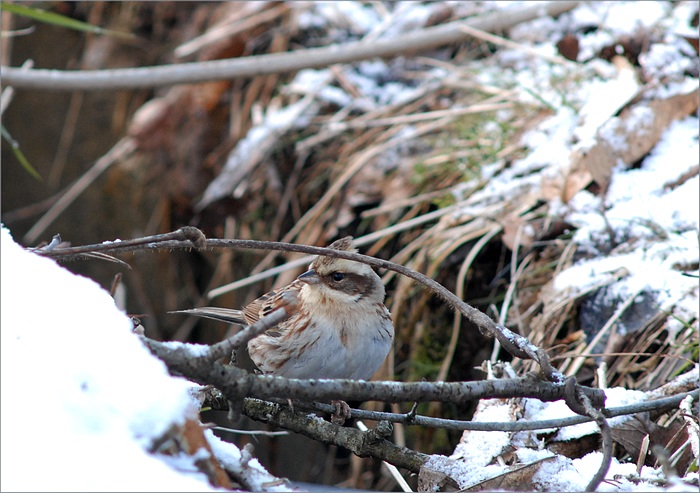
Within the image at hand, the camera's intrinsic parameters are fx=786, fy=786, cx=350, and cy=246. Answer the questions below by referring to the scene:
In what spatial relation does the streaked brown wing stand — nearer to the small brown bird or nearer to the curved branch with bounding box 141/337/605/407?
the small brown bird

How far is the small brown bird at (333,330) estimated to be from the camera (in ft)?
8.61

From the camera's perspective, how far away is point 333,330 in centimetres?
266

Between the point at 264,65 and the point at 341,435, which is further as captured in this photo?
the point at 264,65

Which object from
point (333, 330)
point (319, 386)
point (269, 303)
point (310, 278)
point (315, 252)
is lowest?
point (269, 303)

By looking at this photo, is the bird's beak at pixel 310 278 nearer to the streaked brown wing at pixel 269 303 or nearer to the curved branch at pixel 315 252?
the streaked brown wing at pixel 269 303

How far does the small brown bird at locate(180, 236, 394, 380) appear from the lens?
2.62m

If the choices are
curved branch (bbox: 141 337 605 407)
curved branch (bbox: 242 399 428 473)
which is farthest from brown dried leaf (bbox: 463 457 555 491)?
curved branch (bbox: 141 337 605 407)

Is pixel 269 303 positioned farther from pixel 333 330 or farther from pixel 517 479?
pixel 517 479

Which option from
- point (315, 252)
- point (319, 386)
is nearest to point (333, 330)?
point (315, 252)

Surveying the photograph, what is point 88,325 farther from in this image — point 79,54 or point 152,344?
point 79,54

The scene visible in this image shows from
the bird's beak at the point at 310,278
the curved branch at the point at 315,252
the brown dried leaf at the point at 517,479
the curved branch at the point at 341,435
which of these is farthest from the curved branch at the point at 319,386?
the bird's beak at the point at 310,278

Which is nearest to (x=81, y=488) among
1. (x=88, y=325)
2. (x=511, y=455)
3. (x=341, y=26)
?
(x=88, y=325)

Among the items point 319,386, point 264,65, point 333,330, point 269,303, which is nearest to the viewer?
point 319,386

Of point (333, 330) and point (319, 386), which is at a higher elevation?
point (319, 386)
